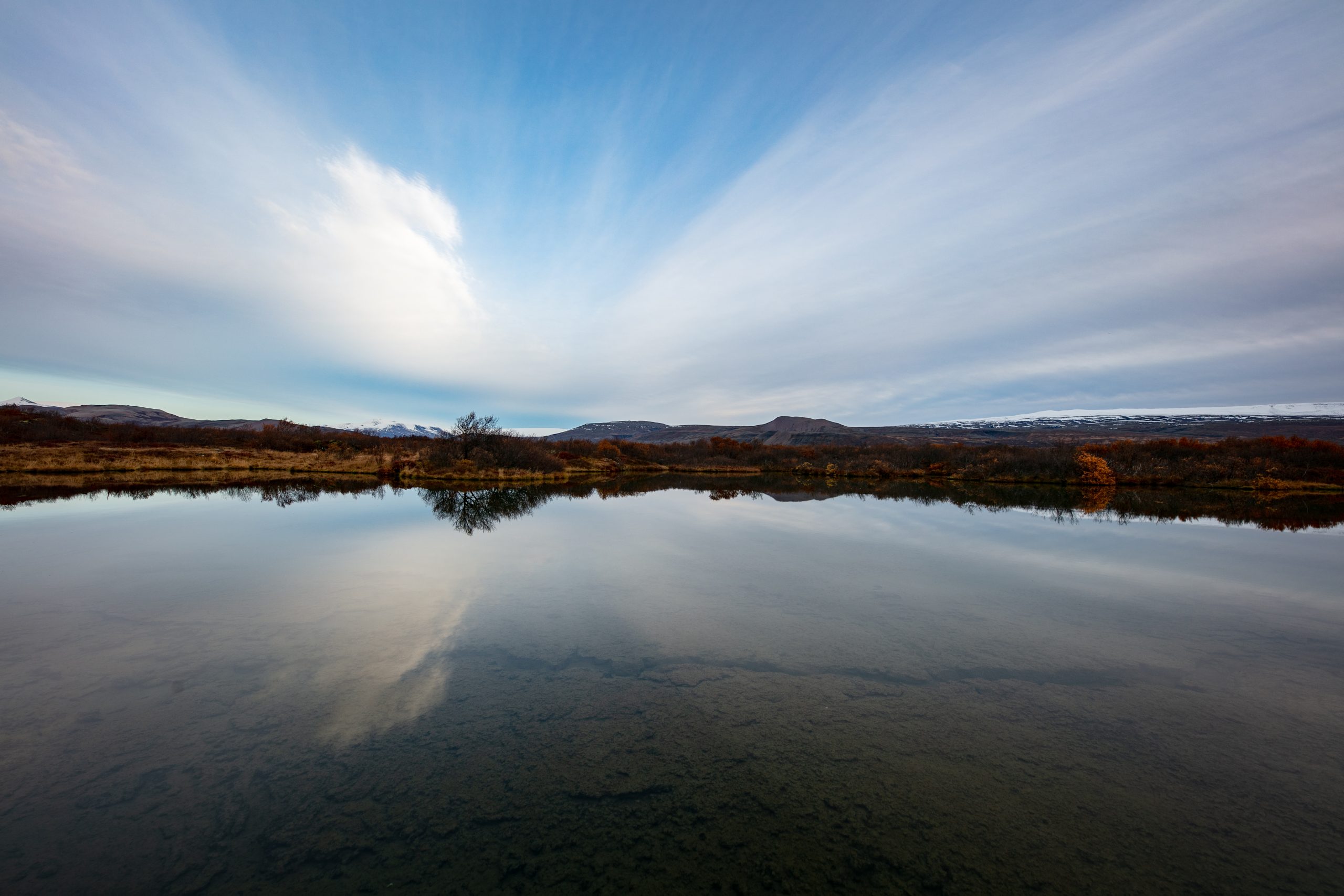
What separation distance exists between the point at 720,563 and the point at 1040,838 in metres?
7.39

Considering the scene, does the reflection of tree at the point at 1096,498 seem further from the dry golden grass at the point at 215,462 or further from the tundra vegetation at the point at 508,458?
the dry golden grass at the point at 215,462

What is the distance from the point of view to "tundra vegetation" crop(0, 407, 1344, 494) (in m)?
29.2

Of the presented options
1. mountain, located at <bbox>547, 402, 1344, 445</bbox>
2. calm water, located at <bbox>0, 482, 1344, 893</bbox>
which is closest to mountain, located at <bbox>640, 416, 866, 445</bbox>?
mountain, located at <bbox>547, 402, 1344, 445</bbox>

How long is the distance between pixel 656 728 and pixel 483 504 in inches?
639

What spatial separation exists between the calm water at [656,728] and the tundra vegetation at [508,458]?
2325 cm

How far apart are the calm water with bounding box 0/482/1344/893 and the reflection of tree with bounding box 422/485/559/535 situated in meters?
5.40

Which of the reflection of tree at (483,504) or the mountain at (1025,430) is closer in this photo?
the reflection of tree at (483,504)

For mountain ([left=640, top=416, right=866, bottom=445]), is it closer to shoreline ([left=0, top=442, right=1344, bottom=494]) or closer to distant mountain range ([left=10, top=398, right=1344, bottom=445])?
distant mountain range ([left=10, top=398, right=1344, bottom=445])

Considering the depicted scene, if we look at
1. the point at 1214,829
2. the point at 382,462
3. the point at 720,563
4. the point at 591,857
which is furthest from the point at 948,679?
the point at 382,462

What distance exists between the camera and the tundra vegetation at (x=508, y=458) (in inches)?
1152

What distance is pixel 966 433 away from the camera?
135750mm

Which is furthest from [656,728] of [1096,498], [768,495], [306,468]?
[306,468]

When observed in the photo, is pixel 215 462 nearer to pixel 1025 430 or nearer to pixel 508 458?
pixel 508 458

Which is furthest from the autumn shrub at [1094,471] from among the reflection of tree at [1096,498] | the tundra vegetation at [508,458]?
the reflection of tree at [1096,498]
